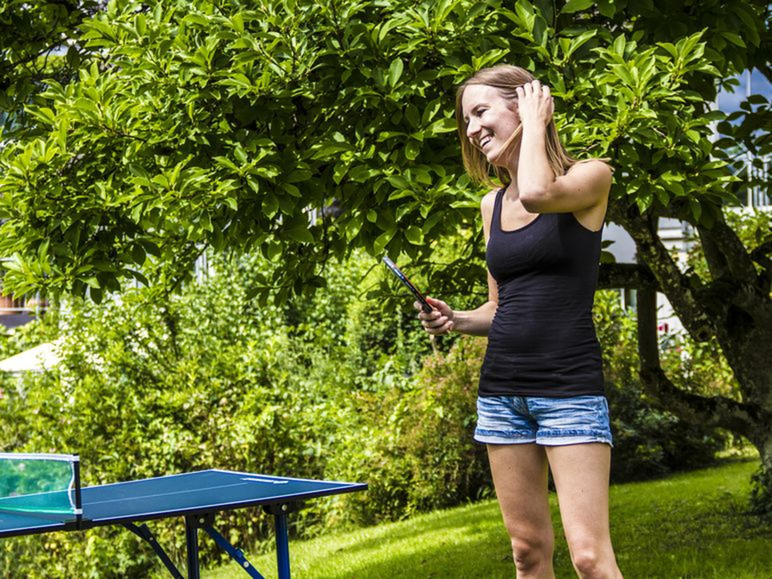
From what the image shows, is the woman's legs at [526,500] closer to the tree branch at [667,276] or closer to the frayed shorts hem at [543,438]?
the frayed shorts hem at [543,438]

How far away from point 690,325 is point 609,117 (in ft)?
10.5

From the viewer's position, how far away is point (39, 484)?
396 centimetres

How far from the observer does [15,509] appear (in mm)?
3885

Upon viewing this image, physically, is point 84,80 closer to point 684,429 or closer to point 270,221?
point 270,221

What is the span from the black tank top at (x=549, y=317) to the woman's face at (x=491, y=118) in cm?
26

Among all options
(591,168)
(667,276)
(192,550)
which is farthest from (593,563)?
(667,276)

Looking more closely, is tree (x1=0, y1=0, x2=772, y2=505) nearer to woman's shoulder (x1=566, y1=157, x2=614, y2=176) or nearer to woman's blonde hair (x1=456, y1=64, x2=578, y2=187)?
woman's blonde hair (x1=456, y1=64, x2=578, y2=187)

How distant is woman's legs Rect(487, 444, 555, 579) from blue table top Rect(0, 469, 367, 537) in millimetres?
974

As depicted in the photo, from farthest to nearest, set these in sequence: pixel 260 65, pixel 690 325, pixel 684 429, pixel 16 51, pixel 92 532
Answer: pixel 684 429 < pixel 92 532 < pixel 690 325 < pixel 16 51 < pixel 260 65

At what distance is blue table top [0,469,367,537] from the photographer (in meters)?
3.49

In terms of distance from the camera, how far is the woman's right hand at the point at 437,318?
3.20 metres

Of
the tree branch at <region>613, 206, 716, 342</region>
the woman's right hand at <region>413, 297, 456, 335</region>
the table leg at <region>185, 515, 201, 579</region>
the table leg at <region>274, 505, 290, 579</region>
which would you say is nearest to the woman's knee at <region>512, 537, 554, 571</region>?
the woman's right hand at <region>413, 297, 456, 335</region>

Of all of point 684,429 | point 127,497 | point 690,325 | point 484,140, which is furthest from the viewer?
point 684,429

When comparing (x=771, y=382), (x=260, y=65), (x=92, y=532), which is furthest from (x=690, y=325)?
(x=92, y=532)
